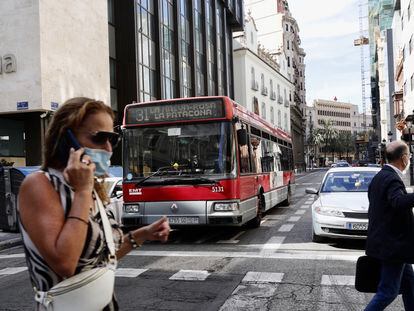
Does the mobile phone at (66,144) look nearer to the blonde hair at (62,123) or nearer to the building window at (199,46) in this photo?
the blonde hair at (62,123)

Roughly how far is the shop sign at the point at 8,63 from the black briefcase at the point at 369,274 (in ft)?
61.8

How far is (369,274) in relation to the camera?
3992mm

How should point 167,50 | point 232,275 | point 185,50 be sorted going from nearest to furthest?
1. point 232,275
2. point 167,50
3. point 185,50

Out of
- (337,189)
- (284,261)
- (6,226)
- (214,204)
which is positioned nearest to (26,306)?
(284,261)

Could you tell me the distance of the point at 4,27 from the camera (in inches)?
792

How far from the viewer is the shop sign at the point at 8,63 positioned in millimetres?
19906

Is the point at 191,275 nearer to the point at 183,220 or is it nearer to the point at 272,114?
the point at 183,220

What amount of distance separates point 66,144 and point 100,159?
15cm

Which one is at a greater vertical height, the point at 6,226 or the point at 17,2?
the point at 17,2

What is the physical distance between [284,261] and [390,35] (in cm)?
5765

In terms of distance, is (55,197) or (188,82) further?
(188,82)

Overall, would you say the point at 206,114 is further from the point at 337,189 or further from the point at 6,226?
the point at 6,226

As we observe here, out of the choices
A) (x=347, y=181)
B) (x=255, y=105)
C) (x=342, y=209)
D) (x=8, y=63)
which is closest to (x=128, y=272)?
(x=342, y=209)

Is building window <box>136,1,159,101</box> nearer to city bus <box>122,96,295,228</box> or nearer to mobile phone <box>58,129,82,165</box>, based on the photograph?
city bus <box>122,96,295,228</box>
